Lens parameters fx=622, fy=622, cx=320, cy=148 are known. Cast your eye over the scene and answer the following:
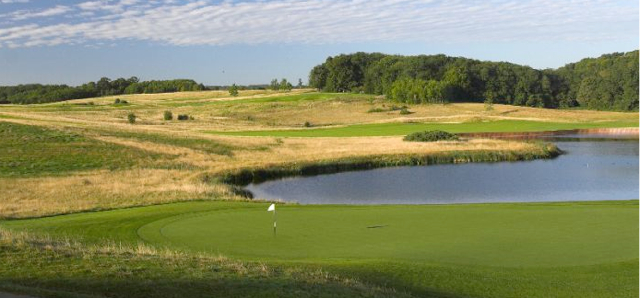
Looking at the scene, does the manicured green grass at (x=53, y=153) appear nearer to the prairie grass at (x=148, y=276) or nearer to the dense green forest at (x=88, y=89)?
the prairie grass at (x=148, y=276)

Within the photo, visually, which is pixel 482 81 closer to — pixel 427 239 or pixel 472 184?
pixel 472 184

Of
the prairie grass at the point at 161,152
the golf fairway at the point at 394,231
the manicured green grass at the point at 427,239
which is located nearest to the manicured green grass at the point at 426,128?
the prairie grass at the point at 161,152

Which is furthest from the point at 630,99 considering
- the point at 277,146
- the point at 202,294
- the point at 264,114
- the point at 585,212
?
the point at 202,294

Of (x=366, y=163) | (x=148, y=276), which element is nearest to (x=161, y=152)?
(x=366, y=163)

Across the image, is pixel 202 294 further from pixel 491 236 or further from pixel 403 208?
pixel 403 208

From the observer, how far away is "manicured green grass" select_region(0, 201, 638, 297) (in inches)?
444

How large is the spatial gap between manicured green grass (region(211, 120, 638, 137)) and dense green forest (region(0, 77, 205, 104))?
90.7m

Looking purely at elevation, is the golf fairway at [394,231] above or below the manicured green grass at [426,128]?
above

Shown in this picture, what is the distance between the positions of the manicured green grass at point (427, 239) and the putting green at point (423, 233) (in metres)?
0.03

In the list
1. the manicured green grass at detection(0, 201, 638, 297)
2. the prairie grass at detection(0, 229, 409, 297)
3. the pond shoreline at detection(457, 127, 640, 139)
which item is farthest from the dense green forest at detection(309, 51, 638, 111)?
the prairie grass at detection(0, 229, 409, 297)

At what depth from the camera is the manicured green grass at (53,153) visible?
3950 cm

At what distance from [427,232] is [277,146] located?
3968cm

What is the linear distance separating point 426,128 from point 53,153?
47074 millimetres

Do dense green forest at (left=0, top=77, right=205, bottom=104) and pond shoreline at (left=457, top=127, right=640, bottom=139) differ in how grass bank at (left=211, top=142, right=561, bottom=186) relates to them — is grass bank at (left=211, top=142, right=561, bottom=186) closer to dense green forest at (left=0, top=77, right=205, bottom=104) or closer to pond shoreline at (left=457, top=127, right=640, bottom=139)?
pond shoreline at (left=457, top=127, right=640, bottom=139)
